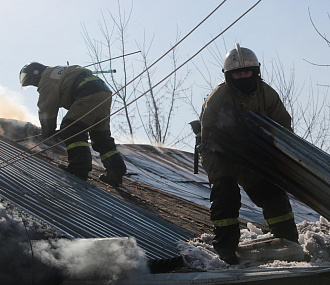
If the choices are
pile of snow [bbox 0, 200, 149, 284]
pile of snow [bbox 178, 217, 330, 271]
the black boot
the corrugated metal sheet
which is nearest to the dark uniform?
the corrugated metal sheet

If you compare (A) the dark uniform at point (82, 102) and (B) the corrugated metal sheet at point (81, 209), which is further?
(A) the dark uniform at point (82, 102)

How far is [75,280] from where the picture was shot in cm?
306

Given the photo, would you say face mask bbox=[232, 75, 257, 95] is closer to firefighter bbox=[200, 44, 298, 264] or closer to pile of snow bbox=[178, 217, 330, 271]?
firefighter bbox=[200, 44, 298, 264]

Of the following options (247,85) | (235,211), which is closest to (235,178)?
(235,211)

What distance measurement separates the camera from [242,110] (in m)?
4.44

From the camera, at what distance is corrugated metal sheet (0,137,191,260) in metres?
4.04

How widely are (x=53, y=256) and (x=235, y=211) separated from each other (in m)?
1.68

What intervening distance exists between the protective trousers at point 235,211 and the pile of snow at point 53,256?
942 mm

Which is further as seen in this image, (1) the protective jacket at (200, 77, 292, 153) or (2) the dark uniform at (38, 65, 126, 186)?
(2) the dark uniform at (38, 65, 126, 186)

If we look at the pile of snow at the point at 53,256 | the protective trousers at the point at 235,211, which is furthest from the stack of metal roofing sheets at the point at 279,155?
the pile of snow at the point at 53,256

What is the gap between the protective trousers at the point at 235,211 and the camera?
4125 millimetres

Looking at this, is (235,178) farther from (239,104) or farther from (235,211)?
(239,104)

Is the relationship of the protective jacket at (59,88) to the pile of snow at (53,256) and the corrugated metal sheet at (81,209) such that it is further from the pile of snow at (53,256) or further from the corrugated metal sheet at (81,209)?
the pile of snow at (53,256)

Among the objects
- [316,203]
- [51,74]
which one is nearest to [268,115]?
[316,203]
